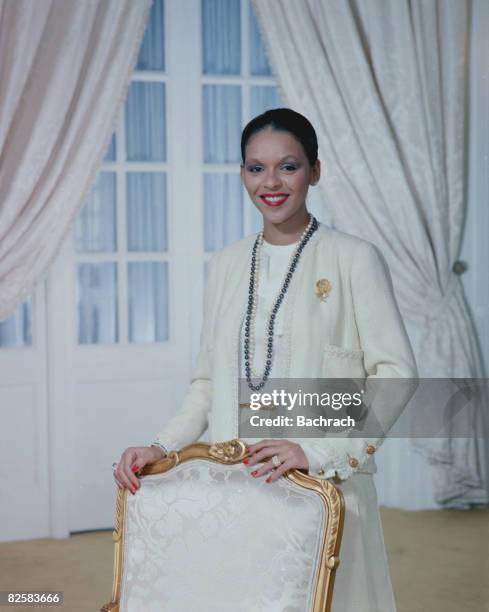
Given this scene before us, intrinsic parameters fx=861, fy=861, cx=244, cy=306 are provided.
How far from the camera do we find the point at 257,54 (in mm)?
3789

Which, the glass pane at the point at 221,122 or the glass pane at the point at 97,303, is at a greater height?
the glass pane at the point at 221,122

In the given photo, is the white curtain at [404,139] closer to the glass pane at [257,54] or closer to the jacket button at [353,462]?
the glass pane at [257,54]

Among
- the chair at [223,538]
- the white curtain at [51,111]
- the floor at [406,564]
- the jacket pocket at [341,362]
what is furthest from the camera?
the white curtain at [51,111]

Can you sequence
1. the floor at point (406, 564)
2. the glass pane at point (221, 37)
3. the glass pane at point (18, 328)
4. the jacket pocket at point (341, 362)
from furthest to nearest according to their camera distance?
the glass pane at point (221, 37)
the glass pane at point (18, 328)
the floor at point (406, 564)
the jacket pocket at point (341, 362)

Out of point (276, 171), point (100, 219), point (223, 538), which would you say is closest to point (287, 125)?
point (276, 171)

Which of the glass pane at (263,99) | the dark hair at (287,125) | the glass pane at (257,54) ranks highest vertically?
the glass pane at (257,54)

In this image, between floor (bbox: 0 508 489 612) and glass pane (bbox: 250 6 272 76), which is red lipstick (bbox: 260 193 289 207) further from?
glass pane (bbox: 250 6 272 76)

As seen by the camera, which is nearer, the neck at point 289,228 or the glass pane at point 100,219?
the neck at point 289,228

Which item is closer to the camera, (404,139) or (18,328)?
(18,328)

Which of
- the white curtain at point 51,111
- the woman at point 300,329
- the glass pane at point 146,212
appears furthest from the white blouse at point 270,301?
the glass pane at point 146,212

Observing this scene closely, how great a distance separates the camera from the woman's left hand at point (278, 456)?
134 cm

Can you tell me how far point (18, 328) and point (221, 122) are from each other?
1.24 meters

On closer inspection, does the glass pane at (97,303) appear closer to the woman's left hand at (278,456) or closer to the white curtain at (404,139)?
the white curtain at (404,139)

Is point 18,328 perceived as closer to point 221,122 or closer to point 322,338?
point 221,122
